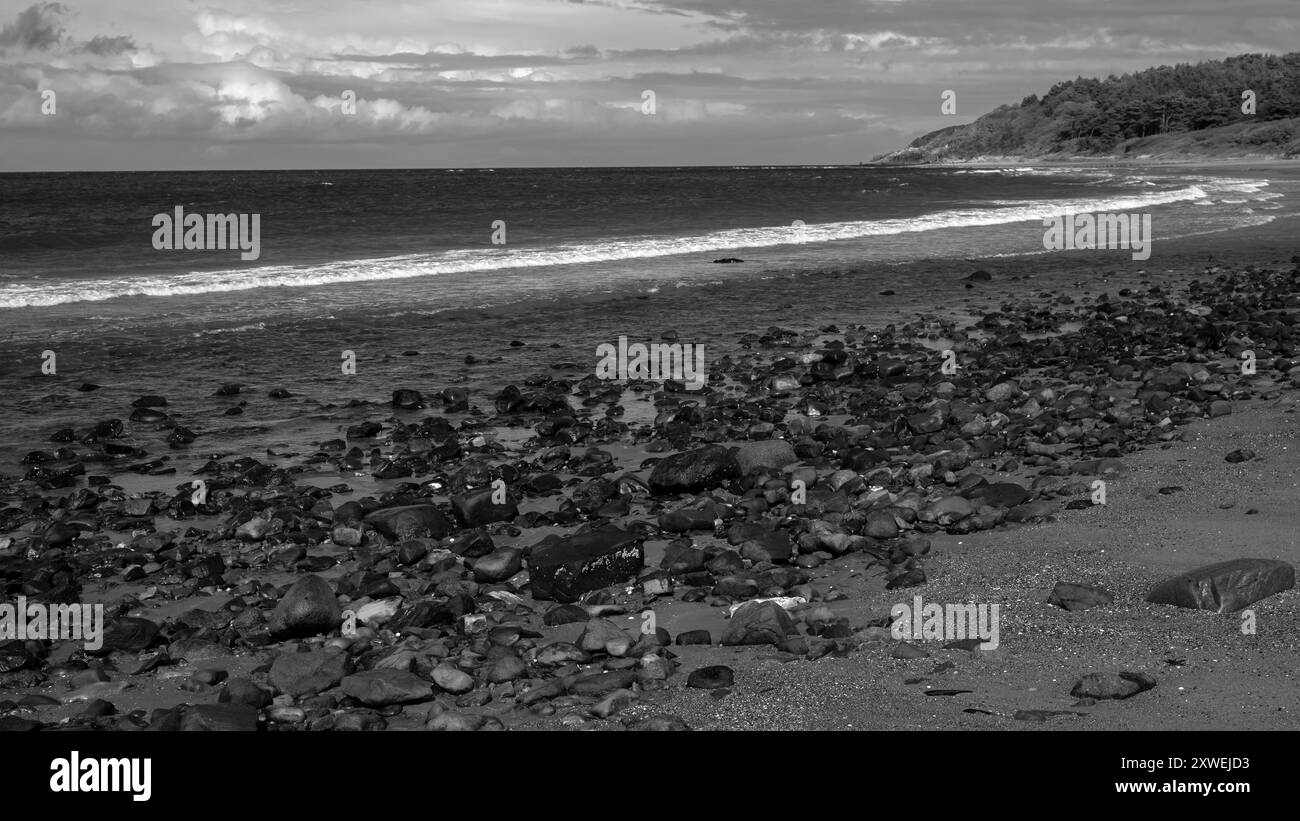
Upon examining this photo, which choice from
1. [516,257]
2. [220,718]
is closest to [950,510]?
[220,718]

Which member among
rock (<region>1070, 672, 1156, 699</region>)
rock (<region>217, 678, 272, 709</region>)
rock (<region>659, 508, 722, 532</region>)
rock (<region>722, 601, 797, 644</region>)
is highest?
rock (<region>659, 508, 722, 532</region>)

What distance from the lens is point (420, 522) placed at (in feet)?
33.0

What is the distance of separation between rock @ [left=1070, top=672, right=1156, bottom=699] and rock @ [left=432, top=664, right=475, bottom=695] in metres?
3.38

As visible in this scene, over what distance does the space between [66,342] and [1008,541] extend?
713 inches

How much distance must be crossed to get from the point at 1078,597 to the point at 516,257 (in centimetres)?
3005

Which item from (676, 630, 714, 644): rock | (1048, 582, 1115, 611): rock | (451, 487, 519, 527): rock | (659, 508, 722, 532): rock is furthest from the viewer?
(451, 487, 519, 527): rock

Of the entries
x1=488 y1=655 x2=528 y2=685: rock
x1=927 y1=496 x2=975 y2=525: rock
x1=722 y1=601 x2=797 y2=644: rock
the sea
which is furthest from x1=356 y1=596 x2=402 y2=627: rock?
the sea

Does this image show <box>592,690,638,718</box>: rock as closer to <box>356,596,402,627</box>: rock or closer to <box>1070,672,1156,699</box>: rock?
<box>356,596,402,627</box>: rock

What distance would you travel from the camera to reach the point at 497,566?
883 cm

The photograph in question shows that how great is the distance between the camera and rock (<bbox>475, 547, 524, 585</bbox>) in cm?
880

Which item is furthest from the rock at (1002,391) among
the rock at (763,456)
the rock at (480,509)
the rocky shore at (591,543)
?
the rock at (480,509)

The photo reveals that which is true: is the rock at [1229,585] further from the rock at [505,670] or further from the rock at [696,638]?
the rock at [505,670]

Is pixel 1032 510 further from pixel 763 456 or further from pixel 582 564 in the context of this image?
pixel 582 564

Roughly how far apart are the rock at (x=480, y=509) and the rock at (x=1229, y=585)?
5616 mm
